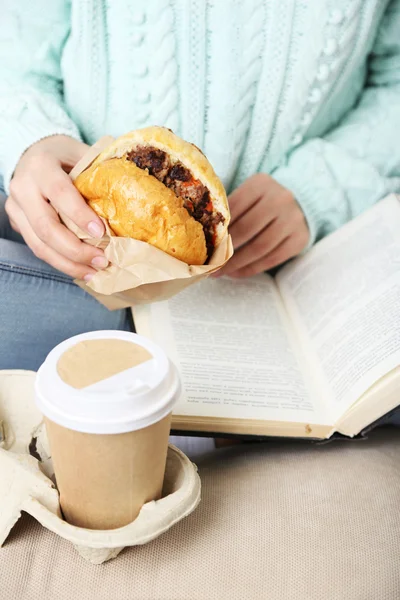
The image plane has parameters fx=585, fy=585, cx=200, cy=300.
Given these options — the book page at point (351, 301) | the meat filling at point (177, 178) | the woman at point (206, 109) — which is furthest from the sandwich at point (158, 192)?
the book page at point (351, 301)

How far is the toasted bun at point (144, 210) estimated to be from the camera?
59 centimetres

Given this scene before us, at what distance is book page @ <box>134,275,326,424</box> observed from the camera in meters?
0.70

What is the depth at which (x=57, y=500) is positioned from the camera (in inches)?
19.6

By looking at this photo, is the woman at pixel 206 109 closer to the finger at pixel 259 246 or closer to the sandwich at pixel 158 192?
the finger at pixel 259 246

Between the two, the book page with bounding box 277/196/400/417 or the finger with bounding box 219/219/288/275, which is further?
the finger with bounding box 219/219/288/275

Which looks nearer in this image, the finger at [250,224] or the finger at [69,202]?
the finger at [69,202]

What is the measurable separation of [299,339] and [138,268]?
0.33 metres

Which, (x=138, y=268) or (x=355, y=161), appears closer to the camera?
(x=138, y=268)

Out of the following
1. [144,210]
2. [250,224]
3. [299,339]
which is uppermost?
[144,210]


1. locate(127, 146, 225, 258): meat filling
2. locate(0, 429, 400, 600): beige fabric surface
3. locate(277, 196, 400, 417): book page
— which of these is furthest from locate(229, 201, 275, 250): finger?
locate(0, 429, 400, 600): beige fabric surface

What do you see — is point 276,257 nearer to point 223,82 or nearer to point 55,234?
point 223,82

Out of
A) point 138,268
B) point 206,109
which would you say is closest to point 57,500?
point 138,268

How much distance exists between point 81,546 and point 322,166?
0.68 meters

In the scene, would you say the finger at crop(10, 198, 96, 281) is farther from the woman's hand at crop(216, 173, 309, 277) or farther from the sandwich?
the woman's hand at crop(216, 173, 309, 277)
